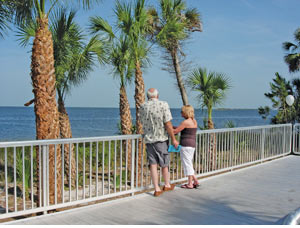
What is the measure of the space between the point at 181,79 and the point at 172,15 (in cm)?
496

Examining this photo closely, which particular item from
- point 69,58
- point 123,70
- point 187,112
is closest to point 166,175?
point 187,112

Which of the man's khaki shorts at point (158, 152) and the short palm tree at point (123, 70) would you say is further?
the short palm tree at point (123, 70)

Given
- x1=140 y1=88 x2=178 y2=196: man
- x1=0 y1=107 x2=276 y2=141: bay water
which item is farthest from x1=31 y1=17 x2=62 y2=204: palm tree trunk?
x1=0 y1=107 x2=276 y2=141: bay water

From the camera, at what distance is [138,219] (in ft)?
14.1

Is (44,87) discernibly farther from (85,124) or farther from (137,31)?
(85,124)

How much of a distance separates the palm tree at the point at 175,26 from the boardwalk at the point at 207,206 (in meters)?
6.81

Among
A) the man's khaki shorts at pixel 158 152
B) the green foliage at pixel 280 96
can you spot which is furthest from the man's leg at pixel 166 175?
the green foliage at pixel 280 96

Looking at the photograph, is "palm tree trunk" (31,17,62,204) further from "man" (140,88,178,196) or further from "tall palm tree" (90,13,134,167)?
"tall palm tree" (90,13,134,167)

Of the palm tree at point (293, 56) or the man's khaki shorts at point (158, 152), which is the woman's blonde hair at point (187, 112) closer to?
the man's khaki shorts at point (158, 152)

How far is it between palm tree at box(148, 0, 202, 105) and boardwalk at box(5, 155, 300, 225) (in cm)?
681

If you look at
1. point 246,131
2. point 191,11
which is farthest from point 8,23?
point 191,11

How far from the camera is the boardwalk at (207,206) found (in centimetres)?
427

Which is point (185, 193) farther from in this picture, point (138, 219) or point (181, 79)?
point (181, 79)

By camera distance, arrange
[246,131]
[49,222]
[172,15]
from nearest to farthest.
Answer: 1. [49,222]
2. [246,131]
3. [172,15]
